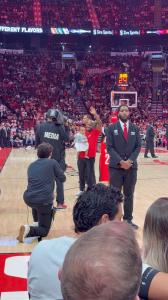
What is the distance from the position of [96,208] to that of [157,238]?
0.47 m

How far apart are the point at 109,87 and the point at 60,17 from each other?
7856 mm

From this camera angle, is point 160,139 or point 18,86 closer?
point 160,139

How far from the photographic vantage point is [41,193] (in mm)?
6449

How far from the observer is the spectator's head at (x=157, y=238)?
2244mm

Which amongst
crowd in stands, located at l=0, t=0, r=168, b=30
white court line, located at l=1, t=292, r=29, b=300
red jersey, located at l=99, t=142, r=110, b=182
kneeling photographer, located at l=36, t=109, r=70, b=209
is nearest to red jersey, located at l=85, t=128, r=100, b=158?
red jersey, located at l=99, t=142, r=110, b=182

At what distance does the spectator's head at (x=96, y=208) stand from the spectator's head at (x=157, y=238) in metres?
0.35

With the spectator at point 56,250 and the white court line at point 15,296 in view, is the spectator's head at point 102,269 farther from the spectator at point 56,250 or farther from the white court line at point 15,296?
the white court line at point 15,296

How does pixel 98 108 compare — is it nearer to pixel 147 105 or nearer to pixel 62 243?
pixel 147 105

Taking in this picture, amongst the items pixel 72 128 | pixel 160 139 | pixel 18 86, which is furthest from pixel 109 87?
pixel 72 128

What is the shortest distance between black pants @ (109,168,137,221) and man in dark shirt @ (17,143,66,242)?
0.89 metres

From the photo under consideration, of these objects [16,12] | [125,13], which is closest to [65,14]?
[16,12]

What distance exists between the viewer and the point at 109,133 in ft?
24.0

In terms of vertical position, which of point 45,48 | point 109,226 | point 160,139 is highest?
point 45,48

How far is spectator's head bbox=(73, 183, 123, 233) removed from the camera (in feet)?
Result: 8.52
